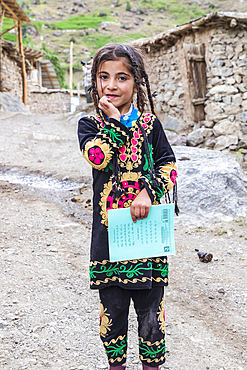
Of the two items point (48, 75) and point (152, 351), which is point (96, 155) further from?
point (48, 75)

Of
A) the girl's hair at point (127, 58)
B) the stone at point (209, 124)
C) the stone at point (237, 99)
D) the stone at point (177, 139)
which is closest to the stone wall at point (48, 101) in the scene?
the stone at point (177, 139)

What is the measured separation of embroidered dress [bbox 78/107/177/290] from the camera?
126 cm

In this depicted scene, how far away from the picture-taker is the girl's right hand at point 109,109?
125cm

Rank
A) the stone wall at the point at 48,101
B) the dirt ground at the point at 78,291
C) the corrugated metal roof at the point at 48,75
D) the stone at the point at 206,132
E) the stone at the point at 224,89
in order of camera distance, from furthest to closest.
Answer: the corrugated metal roof at the point at 48,75 < the stone wall at the point at 48,101 < the stone at the point at 206,132 < the stone at the point at 224,89 < the dirt ground at the point at 78,291

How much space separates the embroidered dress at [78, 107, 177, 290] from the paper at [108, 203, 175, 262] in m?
0.05

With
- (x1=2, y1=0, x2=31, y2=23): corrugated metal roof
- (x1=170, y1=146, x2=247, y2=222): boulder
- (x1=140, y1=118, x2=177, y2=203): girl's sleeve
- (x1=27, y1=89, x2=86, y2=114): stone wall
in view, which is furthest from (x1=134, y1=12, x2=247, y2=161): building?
(x1=27, y1=89, x2=86, y2=114): stone wall

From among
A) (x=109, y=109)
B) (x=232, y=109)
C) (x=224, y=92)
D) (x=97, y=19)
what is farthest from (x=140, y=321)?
(x=97, y=19)

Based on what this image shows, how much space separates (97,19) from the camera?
57.5 meters

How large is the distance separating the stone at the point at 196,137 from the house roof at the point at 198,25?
6.90ft

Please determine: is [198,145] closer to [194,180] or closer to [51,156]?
[194,180]

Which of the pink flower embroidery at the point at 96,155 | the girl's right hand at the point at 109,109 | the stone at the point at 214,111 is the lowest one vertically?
the pink flower embroidery at the point at 96,155

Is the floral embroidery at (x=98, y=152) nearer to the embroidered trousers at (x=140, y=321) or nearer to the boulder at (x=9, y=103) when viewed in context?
the embroidered trousers at (x=140, y=321)

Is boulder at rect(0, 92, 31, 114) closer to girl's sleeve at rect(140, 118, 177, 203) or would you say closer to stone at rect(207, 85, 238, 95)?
stone at rect(207, 85, 238, 95)

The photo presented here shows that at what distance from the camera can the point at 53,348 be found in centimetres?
182
